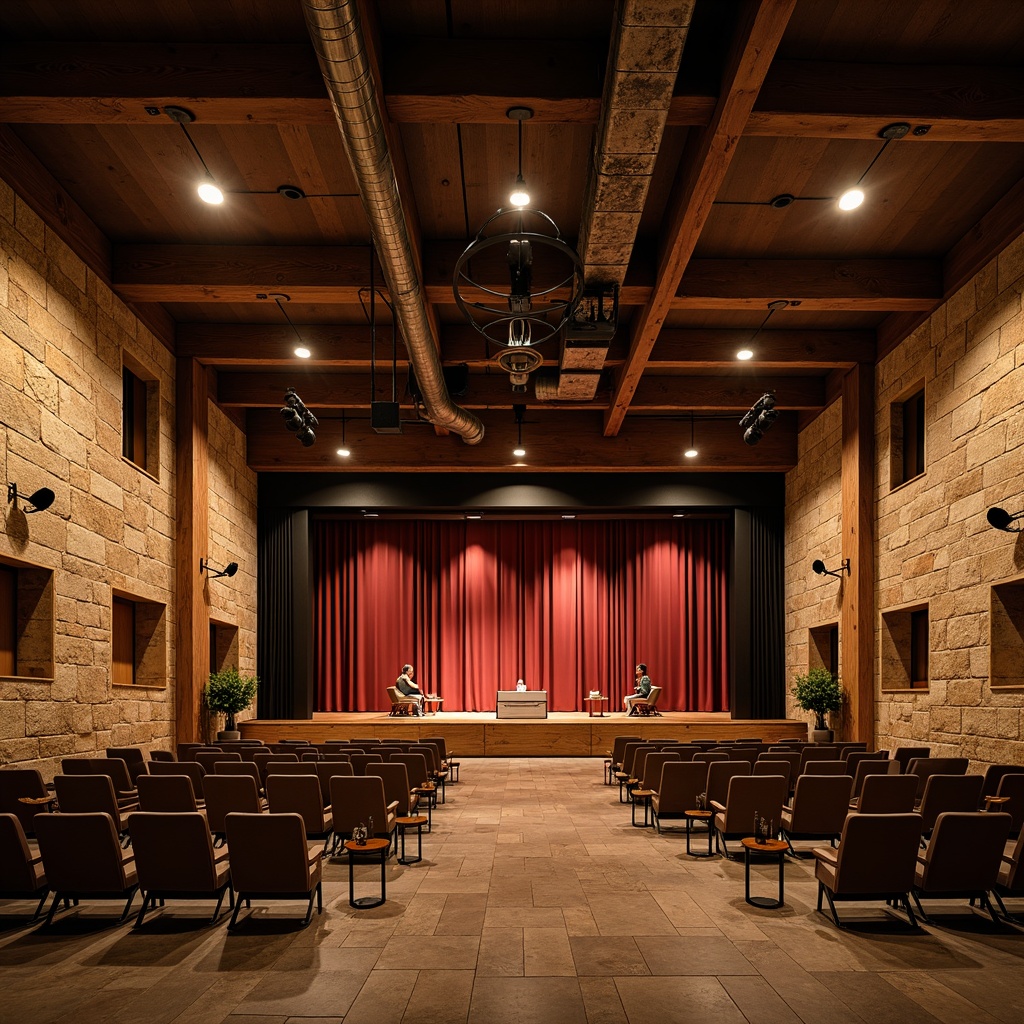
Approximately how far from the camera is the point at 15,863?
17.4ft

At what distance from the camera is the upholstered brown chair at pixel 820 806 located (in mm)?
6891

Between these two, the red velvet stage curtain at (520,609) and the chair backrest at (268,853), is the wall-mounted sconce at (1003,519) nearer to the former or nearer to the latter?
the chair backrest at (268,853)

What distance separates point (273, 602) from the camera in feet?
57.3

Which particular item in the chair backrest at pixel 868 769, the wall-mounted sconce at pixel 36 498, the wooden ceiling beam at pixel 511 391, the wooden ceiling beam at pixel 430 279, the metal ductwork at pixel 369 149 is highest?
the wooden ceiling beam at pixel 430 279

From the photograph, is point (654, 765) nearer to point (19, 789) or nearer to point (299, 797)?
point (299, 797)

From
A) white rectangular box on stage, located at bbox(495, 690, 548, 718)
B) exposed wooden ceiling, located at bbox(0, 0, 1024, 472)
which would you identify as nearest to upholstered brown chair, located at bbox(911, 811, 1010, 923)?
exposed wooden ceiling, located at bbox(0, 0, 1024, 472)

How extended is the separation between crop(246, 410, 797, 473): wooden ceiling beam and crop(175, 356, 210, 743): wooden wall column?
3.21m

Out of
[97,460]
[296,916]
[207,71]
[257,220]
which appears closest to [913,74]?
[207,71]

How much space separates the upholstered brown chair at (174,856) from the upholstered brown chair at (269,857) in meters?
0.15

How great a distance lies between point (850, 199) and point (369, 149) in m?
5.05

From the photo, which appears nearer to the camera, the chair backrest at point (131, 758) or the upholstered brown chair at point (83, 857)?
the upholstered brown chair at point (83, 857)

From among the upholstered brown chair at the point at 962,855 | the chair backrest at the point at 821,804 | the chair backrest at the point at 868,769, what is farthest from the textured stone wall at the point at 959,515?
the upholstered brown chair at the point at 962,855

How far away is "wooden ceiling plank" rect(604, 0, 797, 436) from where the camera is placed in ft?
19.7

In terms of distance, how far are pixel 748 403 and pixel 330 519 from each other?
926 centimetres
